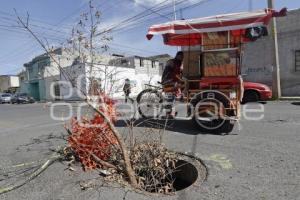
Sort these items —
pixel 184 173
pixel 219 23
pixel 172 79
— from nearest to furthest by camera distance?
pixel 184 173, pixel 219 23, pixel 172 79

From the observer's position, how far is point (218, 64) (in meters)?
8.09

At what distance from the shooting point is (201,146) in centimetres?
675

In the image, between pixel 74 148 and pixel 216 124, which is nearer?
pixel 74 148

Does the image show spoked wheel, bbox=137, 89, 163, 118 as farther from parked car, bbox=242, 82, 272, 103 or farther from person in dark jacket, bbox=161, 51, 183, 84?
parked car, bbox=242, 82, 272, 103

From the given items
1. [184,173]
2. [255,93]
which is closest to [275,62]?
[255,93]

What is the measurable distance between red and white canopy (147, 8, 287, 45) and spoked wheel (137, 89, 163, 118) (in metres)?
2.19

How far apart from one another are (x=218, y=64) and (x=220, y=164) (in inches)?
131

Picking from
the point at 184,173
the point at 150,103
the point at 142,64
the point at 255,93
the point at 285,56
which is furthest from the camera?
the point at 142,64

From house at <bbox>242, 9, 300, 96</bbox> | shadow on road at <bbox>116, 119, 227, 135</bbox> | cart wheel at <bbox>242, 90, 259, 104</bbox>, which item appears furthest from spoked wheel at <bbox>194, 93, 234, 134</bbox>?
house at <bbox>242, 9, 300, 96</bbox>

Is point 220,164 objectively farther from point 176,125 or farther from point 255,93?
point 255,93

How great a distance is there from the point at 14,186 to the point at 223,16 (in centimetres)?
600

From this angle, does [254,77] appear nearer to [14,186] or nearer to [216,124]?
[216,124]

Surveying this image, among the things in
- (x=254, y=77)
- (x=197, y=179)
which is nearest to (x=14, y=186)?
(x=197, y=179)

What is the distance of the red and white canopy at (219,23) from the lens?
7508 mm
